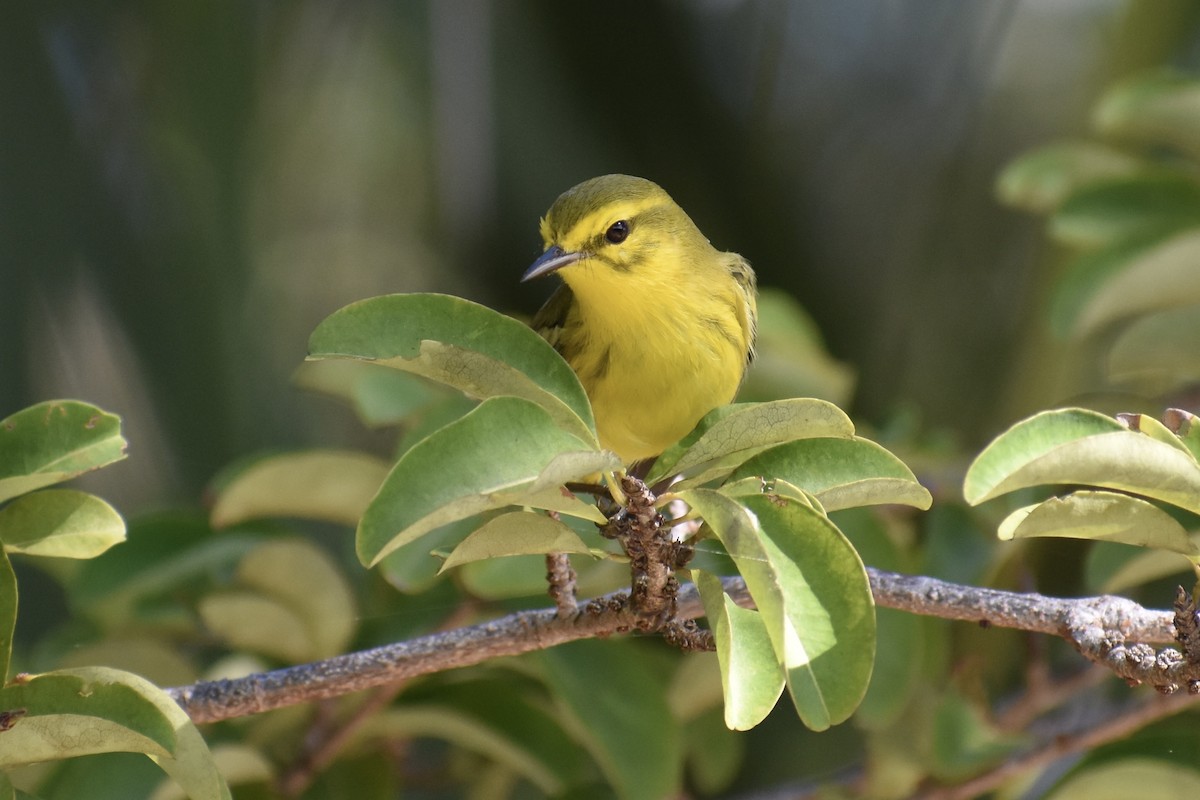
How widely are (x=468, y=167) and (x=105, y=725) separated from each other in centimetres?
289

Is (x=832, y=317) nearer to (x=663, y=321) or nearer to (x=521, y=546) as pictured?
(x=663, y=321)

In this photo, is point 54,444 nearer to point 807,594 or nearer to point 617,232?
point 807,594

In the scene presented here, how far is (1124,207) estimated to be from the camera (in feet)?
10.2

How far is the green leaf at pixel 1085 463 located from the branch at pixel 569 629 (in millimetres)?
222

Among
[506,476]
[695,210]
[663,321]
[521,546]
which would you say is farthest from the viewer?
[695,210]

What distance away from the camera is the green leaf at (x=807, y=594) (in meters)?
1.25

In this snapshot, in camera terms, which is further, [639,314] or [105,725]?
[639,314]

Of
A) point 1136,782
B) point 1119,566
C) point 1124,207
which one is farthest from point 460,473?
point 1124,207

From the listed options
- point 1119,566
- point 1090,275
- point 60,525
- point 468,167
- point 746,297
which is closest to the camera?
point 60,525

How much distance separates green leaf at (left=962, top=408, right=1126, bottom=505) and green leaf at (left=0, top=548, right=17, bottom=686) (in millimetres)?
1079

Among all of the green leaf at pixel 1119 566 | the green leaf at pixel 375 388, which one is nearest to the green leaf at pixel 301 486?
the green leaf at pixel 375 388

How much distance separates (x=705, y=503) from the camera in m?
1.38

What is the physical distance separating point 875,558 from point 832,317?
79.2 inches

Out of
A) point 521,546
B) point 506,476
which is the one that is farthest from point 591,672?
point 506,476
